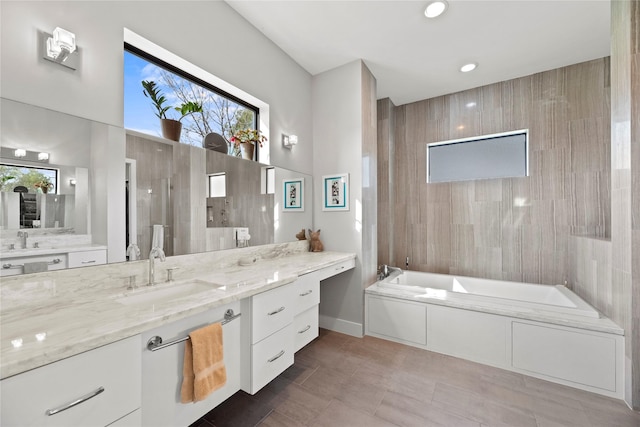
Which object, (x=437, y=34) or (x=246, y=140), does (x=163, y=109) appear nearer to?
(x=246, y=140)

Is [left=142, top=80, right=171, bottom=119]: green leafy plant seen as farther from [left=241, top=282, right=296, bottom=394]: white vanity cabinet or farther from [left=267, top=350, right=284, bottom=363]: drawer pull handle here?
[left=267, top=350, right=284, bottom=363]: drawer pull handle

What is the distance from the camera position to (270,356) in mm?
1543

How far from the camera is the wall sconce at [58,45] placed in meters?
1.20

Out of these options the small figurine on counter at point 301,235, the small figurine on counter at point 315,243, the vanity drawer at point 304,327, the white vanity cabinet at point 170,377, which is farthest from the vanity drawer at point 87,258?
the small figurine on counter at point 315,243

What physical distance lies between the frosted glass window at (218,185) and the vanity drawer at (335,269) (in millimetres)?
999

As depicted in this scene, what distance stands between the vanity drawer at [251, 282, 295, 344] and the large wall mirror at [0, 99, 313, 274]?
697 millimetres

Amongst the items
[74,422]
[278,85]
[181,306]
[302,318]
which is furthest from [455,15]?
[74,422]

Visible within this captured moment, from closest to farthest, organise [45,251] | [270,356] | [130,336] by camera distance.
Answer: [130,336] → [45,251] → [270,356]

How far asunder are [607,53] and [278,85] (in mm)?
3382

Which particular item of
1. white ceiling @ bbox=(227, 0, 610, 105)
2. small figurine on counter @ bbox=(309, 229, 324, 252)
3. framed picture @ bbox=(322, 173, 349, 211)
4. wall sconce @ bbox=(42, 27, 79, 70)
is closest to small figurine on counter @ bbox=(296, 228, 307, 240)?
small figurine on counter @ bbox=(309, 229, 324, 252)

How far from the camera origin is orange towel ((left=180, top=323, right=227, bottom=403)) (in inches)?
44.6

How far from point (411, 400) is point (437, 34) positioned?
3.01 meters

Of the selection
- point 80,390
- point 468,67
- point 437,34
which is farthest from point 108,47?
point 468,67

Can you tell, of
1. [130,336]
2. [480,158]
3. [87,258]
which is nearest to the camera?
[130,336]
